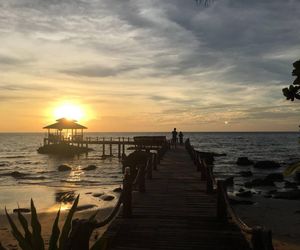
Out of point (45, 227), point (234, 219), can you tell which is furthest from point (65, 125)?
point (234, 219)

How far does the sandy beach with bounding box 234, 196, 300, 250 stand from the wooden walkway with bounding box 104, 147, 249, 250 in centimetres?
383

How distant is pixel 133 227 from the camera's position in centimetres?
863

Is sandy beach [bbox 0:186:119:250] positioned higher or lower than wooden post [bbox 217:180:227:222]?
lower

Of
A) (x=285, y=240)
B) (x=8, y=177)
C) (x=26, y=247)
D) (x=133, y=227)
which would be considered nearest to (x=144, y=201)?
(x=133, y=227)

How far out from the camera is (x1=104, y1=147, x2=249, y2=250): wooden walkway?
7.44 m

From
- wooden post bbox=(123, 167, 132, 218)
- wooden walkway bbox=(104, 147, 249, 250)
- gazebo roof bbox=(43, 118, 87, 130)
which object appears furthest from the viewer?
gazebo roof bbox=(43, 118, 87, 130)

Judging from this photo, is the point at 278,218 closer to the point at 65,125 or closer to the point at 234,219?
the point at 234,219

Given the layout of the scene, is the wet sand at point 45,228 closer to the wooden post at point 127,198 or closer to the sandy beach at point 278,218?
the wooden post at point 127,198

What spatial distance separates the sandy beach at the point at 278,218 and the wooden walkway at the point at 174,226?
151 inches

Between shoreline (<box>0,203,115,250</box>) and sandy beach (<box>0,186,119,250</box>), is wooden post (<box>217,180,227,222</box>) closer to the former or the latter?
shoreline (<box>0,203,115,250</box>)

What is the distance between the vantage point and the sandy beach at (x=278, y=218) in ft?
46.5

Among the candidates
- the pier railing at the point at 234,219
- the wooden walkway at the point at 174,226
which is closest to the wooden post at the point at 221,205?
the pier railing at the point at 234,219

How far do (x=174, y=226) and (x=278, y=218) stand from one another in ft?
35.7

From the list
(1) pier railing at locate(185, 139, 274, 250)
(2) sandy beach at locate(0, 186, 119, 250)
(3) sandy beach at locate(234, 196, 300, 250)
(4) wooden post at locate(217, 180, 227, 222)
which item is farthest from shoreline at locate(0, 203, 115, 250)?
(3) sandy beach at locate(234, 196, 300, 250)
